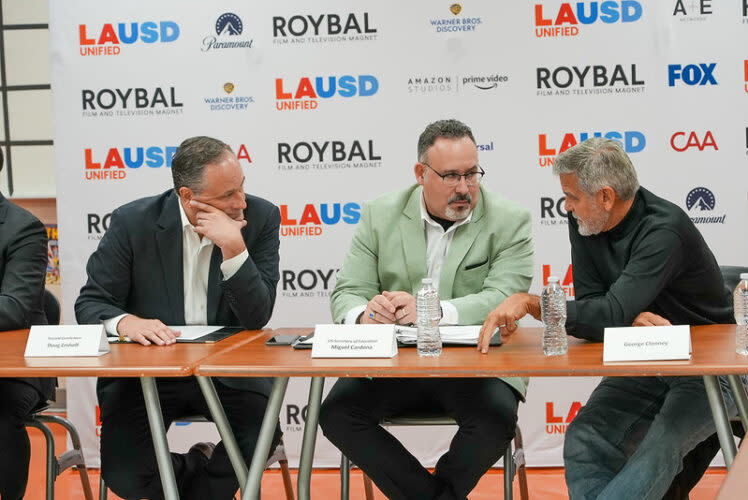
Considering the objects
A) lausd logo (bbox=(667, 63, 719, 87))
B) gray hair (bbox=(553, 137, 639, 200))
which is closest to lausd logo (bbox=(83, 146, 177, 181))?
gray hair (bbox=(553, 137, 639, 200))

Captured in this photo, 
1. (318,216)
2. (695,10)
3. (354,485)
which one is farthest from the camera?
(318,216)

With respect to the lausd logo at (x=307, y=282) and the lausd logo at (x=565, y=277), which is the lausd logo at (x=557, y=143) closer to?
the lausd logo at (x=565, y=277)

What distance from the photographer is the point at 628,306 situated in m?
2.49

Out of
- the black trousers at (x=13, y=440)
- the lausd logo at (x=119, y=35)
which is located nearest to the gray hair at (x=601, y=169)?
the black trousers at (x=13, y=440)

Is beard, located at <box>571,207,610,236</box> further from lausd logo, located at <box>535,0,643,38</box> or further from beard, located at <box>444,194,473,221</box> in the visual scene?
lausd logo, located at <box>535,0,643,38</box>

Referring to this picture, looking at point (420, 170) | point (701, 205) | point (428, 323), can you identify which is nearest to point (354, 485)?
point (420, 170)

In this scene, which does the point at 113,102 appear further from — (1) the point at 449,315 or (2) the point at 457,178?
(1) the point at 449,315

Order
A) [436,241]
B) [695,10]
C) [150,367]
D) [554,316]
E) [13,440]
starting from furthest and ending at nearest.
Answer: [695,10]
[436,241]
[13,440]
[554,316]
[150,367]

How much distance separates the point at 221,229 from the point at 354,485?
170cm

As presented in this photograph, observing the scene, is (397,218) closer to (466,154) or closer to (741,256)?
(466,154)

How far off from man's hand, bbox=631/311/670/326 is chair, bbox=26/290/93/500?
6.61ft

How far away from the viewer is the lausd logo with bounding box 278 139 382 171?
171 inches

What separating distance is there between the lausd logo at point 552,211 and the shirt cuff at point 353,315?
167 centimetres

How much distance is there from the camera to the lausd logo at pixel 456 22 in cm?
427
